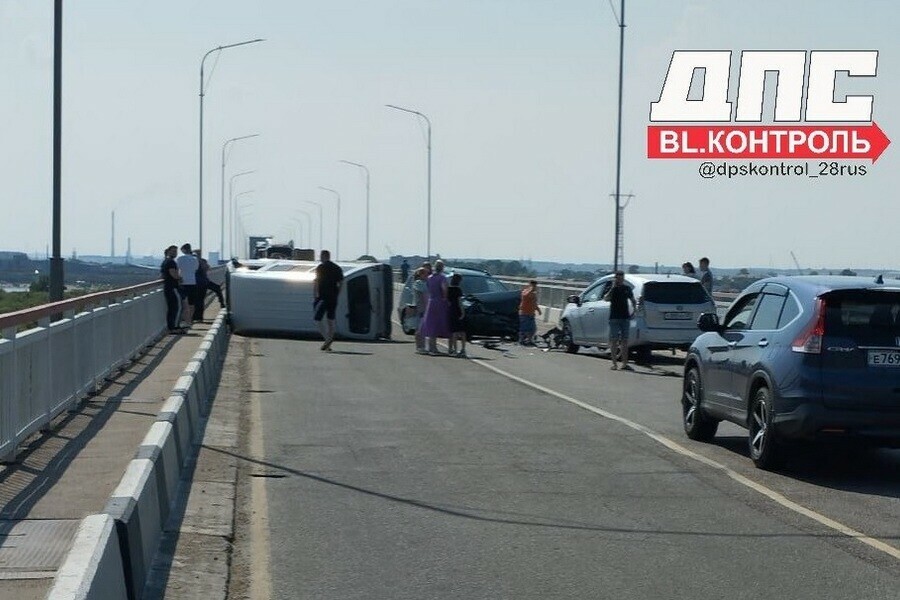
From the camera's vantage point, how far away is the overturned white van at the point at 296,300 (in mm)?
32750

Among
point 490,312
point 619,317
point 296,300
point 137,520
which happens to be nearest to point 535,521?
point 137,520

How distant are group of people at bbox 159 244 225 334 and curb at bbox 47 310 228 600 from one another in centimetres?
1736

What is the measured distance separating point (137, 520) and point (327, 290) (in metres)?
22.3

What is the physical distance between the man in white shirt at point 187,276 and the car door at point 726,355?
2016 cm

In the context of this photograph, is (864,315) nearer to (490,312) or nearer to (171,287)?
(171,287)

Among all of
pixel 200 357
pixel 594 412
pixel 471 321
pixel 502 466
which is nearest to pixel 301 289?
pixel 471 321

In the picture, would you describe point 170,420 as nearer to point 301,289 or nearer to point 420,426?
point 420,426

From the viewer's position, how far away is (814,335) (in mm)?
12047

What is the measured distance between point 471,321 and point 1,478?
24291 mm

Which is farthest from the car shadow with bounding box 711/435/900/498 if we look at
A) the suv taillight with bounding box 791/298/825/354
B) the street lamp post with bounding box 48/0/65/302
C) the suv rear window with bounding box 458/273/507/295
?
the suv rear window with bounding box 458/273/507/295

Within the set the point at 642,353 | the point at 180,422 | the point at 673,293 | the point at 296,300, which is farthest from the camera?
the point at 296,300

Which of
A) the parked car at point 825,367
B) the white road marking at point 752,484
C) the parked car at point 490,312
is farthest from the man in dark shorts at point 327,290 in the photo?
the parked car at point 825,367

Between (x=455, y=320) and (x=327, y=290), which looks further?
(x=327, y=290)

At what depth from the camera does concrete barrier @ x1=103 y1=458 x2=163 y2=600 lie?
726cm
